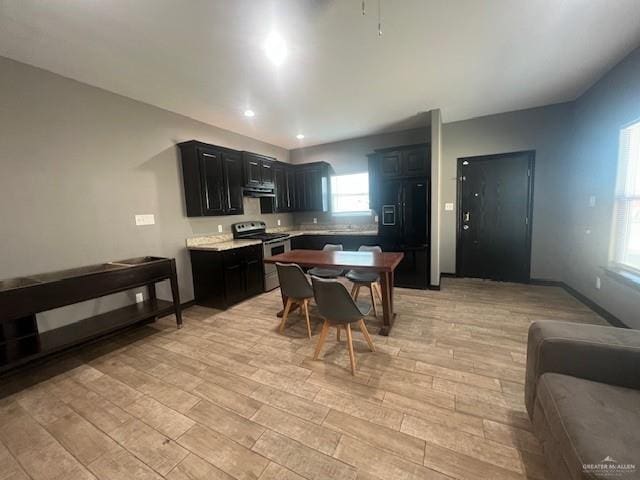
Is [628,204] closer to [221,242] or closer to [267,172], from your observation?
[267,172]

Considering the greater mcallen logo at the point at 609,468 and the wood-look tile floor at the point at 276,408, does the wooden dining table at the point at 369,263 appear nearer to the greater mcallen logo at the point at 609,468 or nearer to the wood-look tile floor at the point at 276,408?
the wood-look tile floor at the point at 276,408

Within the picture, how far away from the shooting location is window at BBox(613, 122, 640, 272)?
256 centimetres

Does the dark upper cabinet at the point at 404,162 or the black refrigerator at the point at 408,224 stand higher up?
the dark upper cabinet at the point at 404,162

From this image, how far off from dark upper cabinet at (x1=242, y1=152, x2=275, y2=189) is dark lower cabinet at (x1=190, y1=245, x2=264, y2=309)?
1.20 metres

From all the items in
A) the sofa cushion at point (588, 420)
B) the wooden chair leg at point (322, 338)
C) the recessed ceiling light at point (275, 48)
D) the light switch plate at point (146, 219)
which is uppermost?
→ the recessed ceiling light at point (275, 48)

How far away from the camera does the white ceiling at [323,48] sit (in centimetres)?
179

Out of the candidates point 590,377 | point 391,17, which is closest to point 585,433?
point 590,377

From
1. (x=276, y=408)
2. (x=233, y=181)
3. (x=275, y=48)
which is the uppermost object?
(x=275, y=48)

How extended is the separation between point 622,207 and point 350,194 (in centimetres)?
390

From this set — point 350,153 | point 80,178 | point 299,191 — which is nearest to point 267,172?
point 299,191

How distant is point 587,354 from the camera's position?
50.8 inches

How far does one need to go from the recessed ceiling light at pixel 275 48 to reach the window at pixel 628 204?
352 centimetres

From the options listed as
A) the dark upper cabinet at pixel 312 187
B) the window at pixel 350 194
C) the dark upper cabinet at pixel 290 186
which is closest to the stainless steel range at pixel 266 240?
the dark upper cabinet at pixel 290 186

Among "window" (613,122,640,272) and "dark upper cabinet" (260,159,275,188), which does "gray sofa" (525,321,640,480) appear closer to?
"window" (613,122,640,272)
